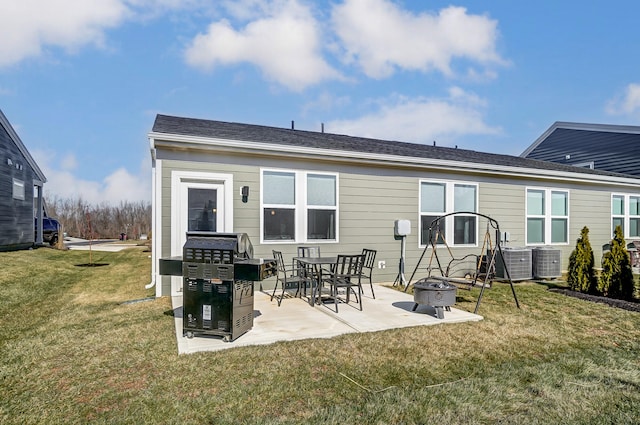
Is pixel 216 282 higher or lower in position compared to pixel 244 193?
lower

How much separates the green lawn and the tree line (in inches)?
1056

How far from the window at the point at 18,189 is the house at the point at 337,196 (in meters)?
11.0

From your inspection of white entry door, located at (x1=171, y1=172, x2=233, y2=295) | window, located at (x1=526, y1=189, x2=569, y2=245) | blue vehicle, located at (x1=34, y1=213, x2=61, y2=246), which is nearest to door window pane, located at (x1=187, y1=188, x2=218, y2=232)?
white entry door, located at (x1=171, y1=172, x2=233, y2=295)

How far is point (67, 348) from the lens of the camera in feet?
12.0

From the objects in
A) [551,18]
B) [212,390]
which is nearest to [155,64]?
[212,390]

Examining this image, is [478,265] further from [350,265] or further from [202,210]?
[202,210]

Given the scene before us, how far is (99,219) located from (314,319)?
3051 cm

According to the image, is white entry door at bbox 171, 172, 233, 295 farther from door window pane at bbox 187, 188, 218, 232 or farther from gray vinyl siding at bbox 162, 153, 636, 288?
gray vinyl siding at bbox 162, 153, 636, 288

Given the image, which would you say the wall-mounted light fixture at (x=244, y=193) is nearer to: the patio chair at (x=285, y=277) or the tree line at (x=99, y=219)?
the patio chair at (x=285, y=277)

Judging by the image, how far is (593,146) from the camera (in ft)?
49.8

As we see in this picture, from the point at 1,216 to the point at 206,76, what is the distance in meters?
8.66

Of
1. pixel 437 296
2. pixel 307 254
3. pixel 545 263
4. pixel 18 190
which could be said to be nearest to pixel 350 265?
pixel 437 296

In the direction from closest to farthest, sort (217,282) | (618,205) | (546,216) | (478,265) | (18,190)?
1. (217,282)
2. (478,265)
3. (546,216)
4. (618,205)
5. (18,190)

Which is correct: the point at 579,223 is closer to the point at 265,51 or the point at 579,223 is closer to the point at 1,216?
the point at 265,51
